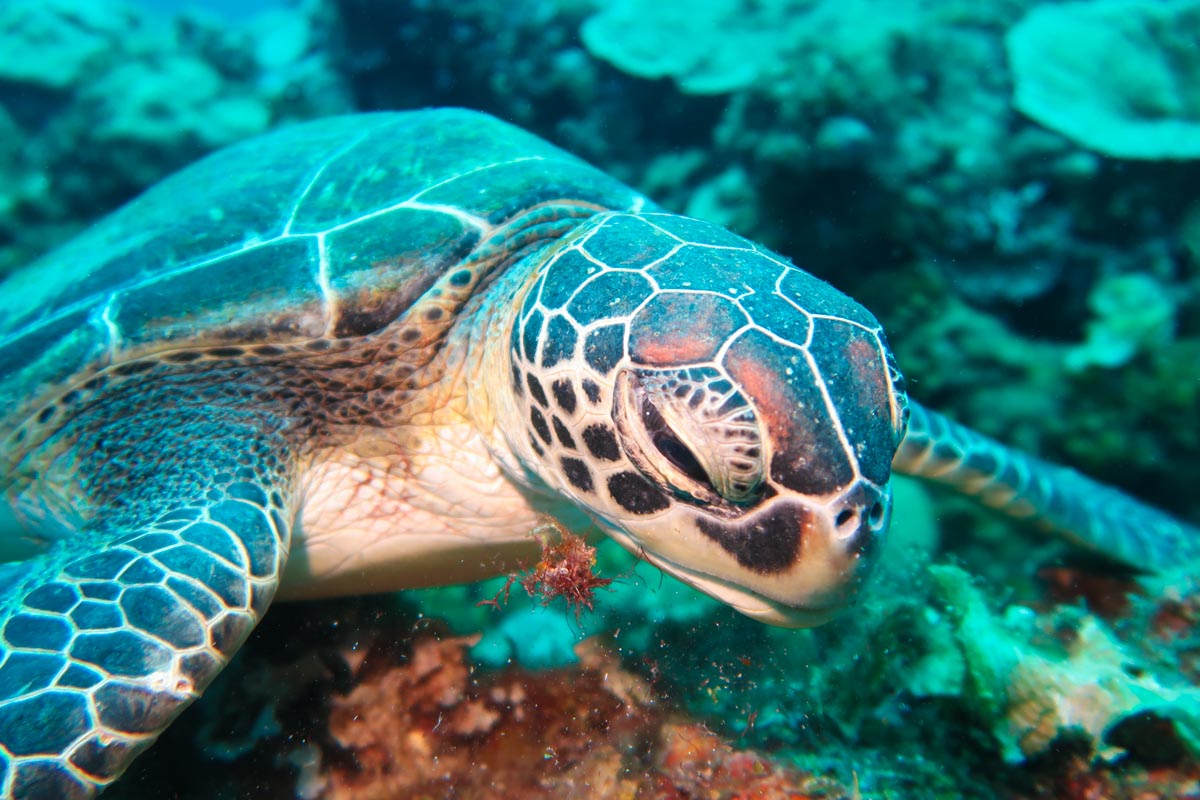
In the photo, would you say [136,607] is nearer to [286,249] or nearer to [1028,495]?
[286,249]

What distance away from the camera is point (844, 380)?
1229 millimetres

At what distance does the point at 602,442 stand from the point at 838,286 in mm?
2991

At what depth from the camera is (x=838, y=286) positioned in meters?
3.83

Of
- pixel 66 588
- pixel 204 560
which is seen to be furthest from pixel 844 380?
pixel 66 588

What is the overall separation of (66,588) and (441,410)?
95cm

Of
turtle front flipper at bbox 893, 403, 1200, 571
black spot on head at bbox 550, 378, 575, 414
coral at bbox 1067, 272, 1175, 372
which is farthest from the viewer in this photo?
coral at bbox 1067, 272, 1175, 372

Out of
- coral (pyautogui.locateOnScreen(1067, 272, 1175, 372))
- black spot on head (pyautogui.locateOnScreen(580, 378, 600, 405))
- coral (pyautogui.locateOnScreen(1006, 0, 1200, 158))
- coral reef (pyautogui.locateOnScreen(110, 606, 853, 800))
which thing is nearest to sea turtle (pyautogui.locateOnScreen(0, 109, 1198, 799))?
black spot on head (pyautogui.locateOnScreen(580, 378, 600, 405))

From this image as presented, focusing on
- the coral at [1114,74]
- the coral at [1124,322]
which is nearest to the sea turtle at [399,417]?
the coral at [1124,322]

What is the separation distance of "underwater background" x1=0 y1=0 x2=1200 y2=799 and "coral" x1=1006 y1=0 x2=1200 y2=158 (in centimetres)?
3

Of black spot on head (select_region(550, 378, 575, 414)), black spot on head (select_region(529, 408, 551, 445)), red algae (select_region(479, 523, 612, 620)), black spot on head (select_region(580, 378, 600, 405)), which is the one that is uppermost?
black spot on head (select_region(580, 378, 600, 405))

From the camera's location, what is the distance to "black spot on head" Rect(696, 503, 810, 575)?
1162mm

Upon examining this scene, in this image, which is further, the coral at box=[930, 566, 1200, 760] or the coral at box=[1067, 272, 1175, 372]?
the coral at box=[1067, 272, 1175, 372]

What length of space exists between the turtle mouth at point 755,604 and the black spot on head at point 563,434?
1.06ft

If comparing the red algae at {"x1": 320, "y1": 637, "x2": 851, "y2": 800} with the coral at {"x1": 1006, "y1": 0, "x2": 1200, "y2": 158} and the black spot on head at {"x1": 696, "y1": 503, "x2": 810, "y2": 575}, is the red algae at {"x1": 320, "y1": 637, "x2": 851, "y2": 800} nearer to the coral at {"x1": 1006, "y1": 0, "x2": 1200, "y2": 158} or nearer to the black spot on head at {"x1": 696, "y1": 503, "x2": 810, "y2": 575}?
the black spot on head at {"x1": 696, "y1": 503, "x2": 810, "y2": 575}
